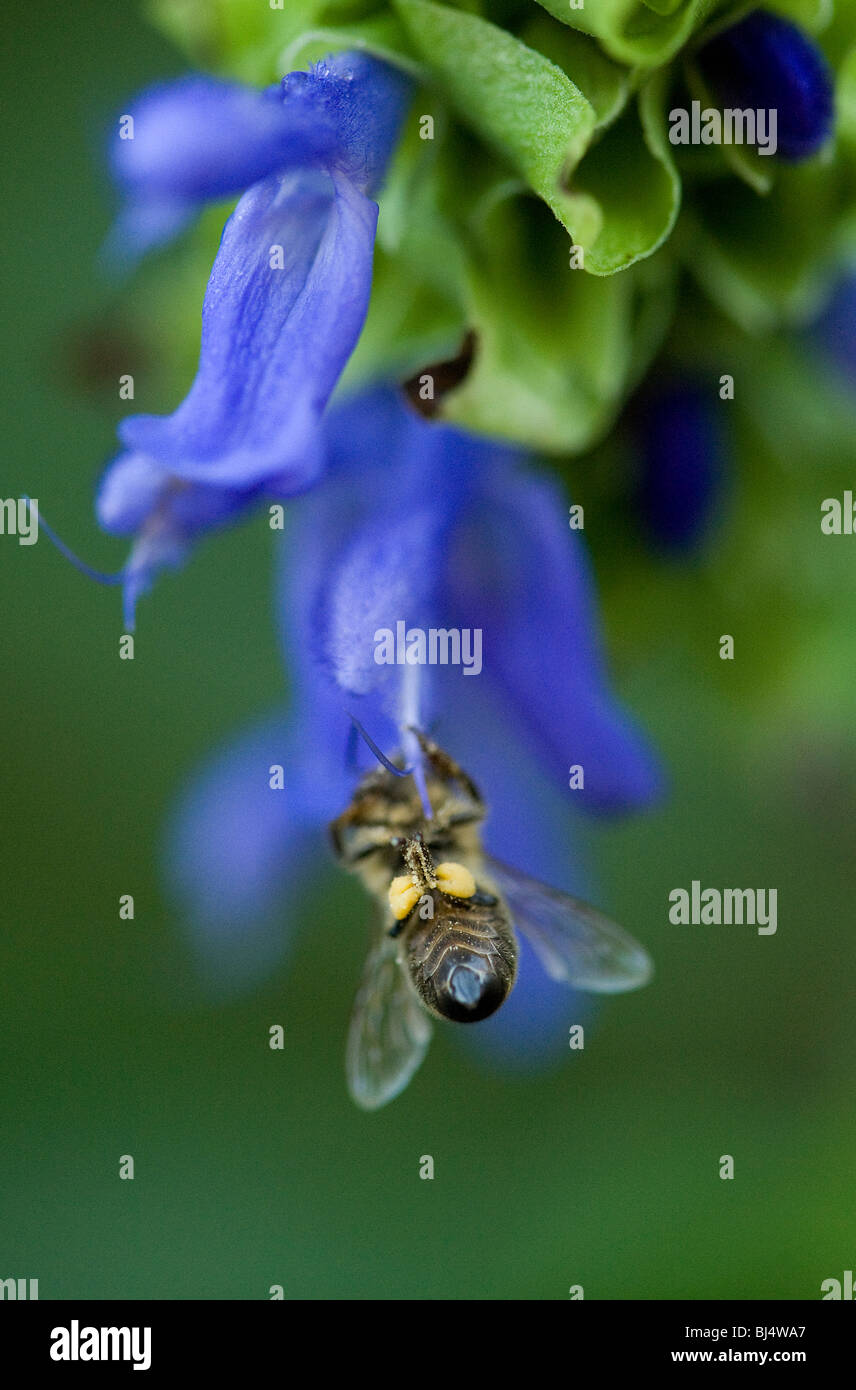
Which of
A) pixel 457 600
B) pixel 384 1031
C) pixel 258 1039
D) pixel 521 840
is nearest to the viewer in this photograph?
pixel 384 1031

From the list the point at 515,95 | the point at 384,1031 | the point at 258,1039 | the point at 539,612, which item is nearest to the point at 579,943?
the point at 384,1031

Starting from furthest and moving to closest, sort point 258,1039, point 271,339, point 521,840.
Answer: point 258,1039, point 521,840, point 271,339

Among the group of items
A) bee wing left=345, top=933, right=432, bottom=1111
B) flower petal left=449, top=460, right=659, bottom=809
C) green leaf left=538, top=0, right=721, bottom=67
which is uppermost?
green leaf left=538, top=0, right=721, bottom=67

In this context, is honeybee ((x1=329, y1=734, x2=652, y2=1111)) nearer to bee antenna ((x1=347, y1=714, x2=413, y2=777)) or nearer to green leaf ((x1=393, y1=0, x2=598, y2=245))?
bee antenna ((x1=347, y1=714, x2=413, y2=777))

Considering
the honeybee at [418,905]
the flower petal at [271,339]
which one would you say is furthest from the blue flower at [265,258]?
the honeybee at [418,905]

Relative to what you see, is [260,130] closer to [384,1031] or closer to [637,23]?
[637,23]

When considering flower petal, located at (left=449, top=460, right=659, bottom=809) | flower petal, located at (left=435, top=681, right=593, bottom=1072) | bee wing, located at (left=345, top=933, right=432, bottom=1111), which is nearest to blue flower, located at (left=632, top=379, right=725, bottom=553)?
flower petal, located at (left=449, top=460, right=659, bottom=809)
